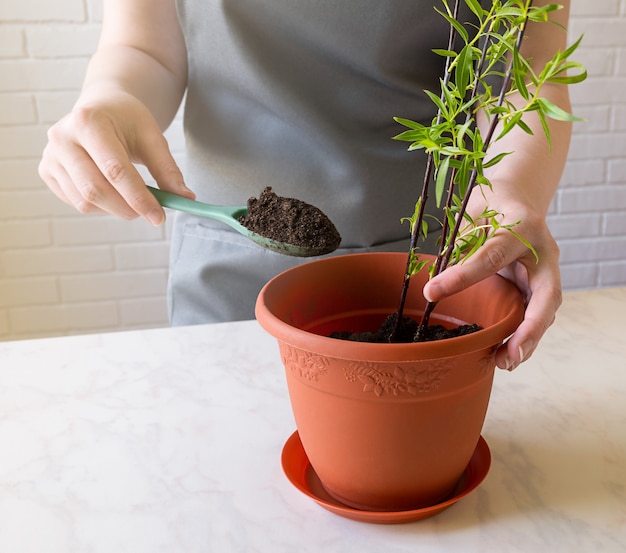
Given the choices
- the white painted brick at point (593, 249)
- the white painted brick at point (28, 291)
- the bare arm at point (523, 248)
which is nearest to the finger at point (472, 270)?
the bare arm at point (523, 248)

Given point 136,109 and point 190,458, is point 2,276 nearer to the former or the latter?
point 136,109

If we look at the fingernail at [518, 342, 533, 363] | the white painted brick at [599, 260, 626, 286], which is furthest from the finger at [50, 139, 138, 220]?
the white painted brick at [599, 260, 626, 286]

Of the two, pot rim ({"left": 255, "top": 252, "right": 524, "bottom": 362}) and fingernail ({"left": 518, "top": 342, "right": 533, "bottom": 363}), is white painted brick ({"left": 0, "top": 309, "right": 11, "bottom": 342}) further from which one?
fingernail ({"left": 518, "top": 342, "right": 533, "bottom": 363})

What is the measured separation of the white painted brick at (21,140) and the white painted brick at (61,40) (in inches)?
8.2

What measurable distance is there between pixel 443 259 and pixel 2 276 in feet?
6.33

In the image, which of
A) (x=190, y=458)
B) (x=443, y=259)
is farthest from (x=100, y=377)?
(x=443, y=259)

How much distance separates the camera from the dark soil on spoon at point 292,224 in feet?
2.43

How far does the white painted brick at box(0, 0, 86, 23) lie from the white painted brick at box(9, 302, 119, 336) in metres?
0.86

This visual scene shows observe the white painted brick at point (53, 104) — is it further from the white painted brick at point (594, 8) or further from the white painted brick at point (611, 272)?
the white painted brick at point (611, 272)

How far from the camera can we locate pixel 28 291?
7.42 ft

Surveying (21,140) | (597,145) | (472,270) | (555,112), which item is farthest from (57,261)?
(555,112)

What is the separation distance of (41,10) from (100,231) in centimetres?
64

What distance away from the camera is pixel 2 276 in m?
2.23

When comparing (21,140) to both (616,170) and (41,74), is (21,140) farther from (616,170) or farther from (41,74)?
(616,170)
